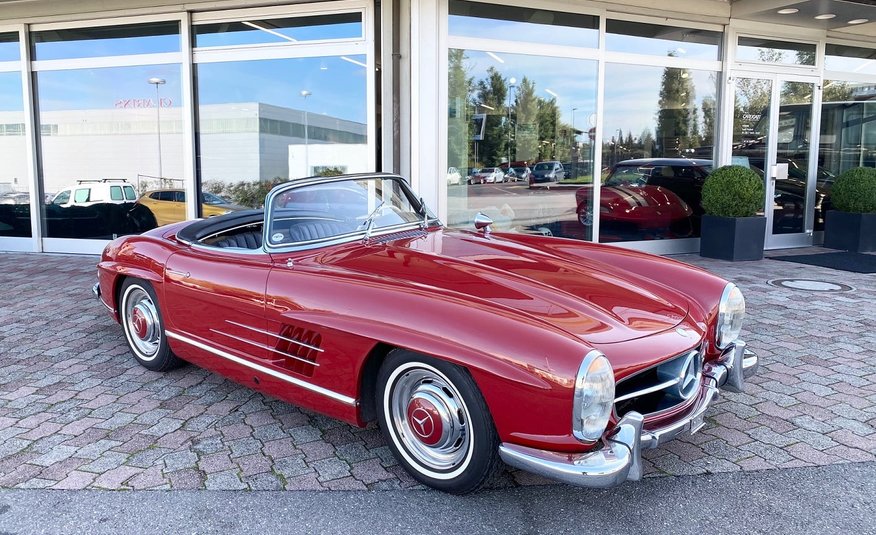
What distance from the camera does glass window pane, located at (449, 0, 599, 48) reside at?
24.3 feet

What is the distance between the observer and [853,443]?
3191mm

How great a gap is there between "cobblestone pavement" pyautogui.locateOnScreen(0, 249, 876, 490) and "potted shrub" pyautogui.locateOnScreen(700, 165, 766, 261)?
3264 millimetres

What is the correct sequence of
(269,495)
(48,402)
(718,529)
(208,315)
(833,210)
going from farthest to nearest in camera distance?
(833,210)
(48,402)
(208,315)
(269,495)
(718,529)

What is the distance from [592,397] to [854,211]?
28.6ft

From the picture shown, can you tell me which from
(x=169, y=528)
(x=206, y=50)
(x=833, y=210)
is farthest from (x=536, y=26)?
(x=169, y=528)

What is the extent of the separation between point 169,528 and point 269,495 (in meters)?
0.40

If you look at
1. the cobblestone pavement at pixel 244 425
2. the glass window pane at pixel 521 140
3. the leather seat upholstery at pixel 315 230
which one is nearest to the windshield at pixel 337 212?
the leather seat upholstery at pixel 315 230

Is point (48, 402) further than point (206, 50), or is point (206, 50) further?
point (206, 50)

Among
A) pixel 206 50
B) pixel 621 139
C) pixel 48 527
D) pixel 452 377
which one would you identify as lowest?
pixel 48 527

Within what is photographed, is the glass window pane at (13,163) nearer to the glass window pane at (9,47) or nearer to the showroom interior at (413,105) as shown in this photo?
the showroom interior at (413,105)

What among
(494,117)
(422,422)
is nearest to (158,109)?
(494,117)

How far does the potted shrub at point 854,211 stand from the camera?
354 inches

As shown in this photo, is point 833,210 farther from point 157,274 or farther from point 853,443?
point 157,274

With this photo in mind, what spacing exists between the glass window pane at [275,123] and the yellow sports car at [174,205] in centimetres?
3
